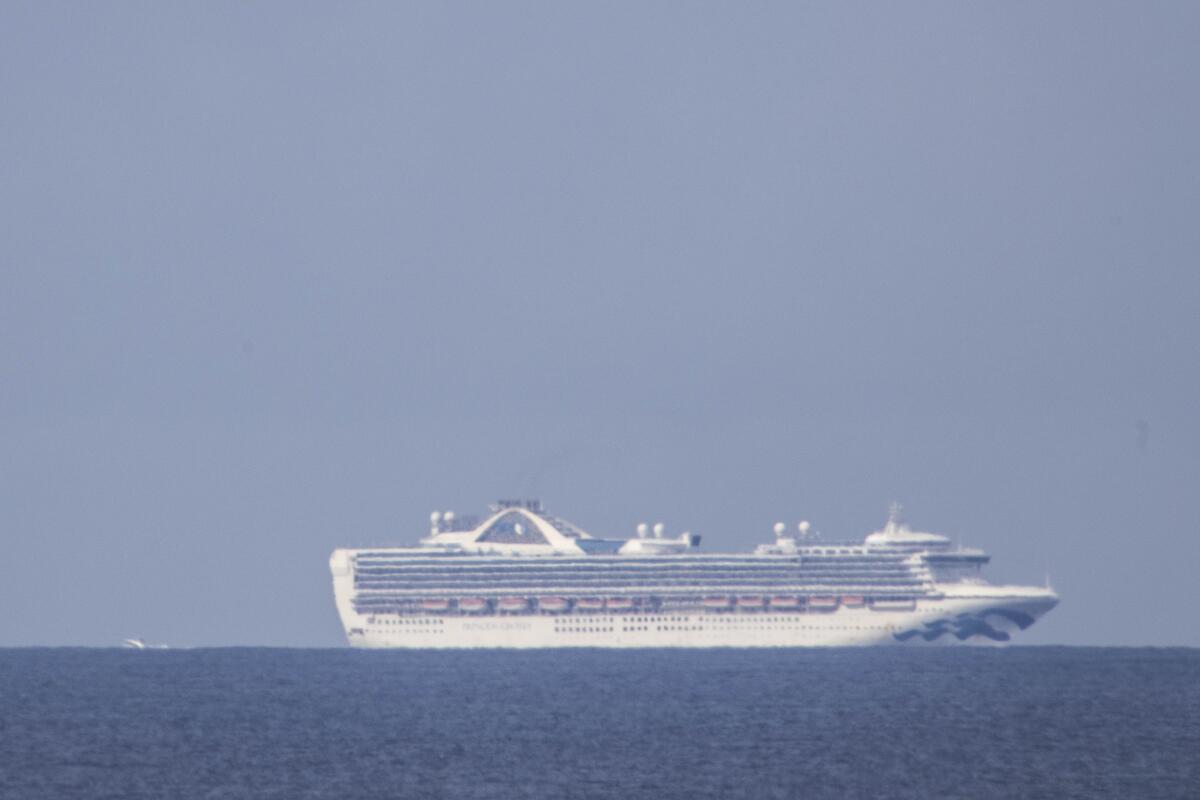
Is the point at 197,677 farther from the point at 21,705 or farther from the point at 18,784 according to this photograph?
the point at 18,784

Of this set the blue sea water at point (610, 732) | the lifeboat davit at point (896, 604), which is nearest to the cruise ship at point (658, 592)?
the lifeboat davit at point (896, 604)

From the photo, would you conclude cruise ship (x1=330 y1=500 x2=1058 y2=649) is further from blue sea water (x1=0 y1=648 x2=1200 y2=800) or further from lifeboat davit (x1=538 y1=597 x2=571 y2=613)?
blue sea water (x1=0 y1=648 x2=1200 y2=800)

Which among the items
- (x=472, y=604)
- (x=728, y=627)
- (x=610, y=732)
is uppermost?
(x=472, y=604)

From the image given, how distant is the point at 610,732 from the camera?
229 feet

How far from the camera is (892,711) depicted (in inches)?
3147

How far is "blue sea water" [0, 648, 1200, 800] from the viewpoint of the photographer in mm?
54781

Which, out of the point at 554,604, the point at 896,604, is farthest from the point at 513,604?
the point at 896,604

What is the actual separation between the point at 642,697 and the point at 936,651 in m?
57.9

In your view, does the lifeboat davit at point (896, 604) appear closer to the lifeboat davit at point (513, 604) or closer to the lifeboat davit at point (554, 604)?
the lifeboat davit at point (554, 604)

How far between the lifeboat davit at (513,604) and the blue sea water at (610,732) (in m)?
12.5

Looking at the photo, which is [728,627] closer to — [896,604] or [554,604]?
[896,604]

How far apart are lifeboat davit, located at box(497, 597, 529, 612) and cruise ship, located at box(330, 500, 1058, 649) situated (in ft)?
0.25

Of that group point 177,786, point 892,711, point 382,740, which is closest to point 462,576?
point 892,711

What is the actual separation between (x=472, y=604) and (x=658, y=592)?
33.1ft
